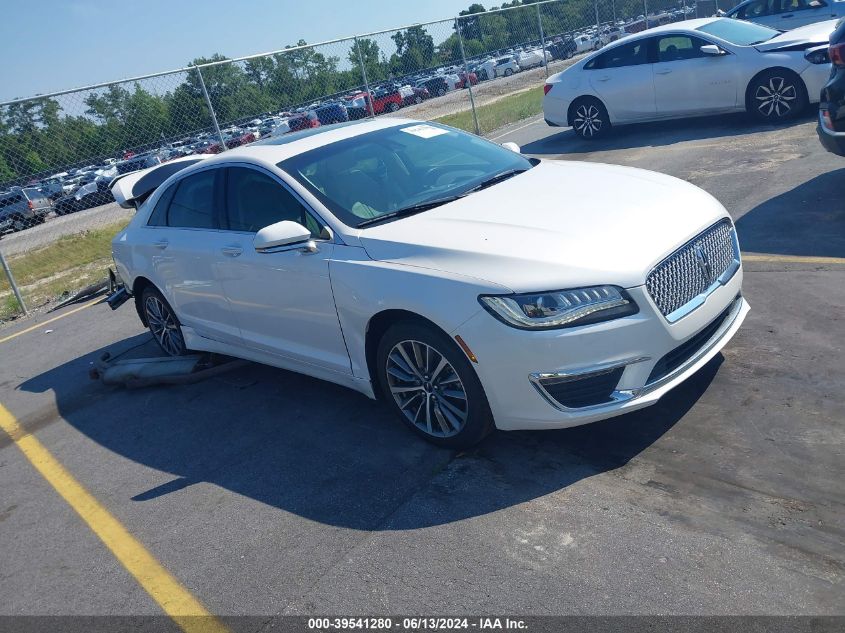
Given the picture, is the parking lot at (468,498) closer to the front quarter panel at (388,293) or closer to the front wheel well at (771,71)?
the front quarter panel at (388,293)

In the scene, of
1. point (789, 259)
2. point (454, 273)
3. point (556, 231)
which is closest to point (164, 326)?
point (454, 273)

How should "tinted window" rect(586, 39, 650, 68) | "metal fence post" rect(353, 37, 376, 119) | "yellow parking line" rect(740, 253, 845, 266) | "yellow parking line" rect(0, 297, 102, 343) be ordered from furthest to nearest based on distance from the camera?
"metal fence post" rect(353, 37, 376, 119)
"tinted window" rect(586, 39, 650, 68)
"yellow parking line" rect(0, 297, 102, 343)
"yellow parking line" rect(740, 253, 845, 266)

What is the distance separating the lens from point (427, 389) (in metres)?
4.48

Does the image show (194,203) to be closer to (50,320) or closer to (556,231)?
(556,231)

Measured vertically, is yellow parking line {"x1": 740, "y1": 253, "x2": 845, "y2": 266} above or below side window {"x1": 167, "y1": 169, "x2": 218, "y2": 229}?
below

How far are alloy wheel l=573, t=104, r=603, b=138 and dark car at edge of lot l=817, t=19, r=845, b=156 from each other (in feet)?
19.1

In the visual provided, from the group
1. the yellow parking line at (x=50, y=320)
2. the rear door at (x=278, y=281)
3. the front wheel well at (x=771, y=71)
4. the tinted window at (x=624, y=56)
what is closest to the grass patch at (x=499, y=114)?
the tinted window at (x=624, y=56)

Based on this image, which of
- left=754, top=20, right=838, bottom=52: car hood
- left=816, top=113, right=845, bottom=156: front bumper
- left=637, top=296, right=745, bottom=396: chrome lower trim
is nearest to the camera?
left=637, top=296, right=745, bottom=396: chrome lower trim

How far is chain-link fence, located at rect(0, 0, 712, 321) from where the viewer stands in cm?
1214

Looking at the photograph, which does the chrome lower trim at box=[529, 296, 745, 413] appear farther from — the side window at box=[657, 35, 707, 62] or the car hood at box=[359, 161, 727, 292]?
the side window at box=[657, 35, 707, 62]

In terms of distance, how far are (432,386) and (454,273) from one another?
2.19 ft

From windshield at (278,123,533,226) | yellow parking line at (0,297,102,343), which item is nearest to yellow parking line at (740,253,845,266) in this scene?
windshield at (278,123,533,226)

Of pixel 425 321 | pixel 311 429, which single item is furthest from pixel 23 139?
pixel 425 321

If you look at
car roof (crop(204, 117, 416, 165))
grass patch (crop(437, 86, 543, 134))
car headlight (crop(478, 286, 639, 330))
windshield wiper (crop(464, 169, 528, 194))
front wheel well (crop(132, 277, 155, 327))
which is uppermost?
car roof (crop(204, 117, 416, 165))
